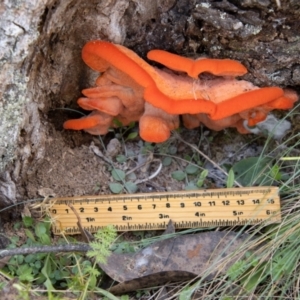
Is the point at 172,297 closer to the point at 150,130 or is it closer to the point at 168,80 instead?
the point at 150,130

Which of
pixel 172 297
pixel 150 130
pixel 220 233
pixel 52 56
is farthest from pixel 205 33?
pixel 172 297

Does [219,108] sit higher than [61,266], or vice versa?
[219,108]

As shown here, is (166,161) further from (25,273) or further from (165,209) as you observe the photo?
(25,273)

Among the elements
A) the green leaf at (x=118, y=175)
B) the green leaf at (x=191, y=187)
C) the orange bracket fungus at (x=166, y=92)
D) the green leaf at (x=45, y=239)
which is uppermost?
the orange bracket fungus at (x=166, y=92)

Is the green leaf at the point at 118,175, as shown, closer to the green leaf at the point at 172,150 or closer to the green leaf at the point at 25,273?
the green leaf at the point at 172,150

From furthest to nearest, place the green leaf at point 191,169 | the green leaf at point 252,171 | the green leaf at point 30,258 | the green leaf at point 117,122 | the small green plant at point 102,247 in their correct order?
the green leaf at point 191,169 → the green leaf at point 117,122 → the green leaf at point 252,171 → the green leaf at point 30,258 → the small green plant at point 102,247

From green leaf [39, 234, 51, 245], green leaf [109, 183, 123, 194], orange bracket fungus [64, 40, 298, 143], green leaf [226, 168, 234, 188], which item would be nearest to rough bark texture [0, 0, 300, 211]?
orange bracket fungus [64, 40, 298, 143]

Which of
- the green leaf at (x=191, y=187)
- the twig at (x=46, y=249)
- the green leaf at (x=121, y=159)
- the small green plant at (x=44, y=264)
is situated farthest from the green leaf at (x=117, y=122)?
the twig at (x=46, y=249)
